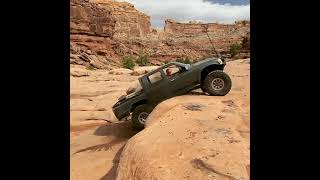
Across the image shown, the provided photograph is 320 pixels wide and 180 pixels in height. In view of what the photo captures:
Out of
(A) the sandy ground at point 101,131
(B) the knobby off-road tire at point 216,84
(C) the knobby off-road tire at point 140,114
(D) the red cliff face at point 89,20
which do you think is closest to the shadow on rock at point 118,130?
(A) the sandy ground at point 101,131

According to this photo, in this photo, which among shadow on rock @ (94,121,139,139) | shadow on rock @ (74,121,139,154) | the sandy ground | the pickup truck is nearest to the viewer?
the sandy ground

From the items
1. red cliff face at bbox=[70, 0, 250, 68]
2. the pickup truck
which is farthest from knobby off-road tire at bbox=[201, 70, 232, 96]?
red cliff face at bbox=[70, 0, 250, 68]

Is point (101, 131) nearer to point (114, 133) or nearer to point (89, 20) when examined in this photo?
point (114, 133)

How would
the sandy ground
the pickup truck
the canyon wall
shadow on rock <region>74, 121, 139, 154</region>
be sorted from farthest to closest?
the canyon wall < the pickup truck < shadow on rock <region>74, 121, 139, 154</region> < the sandy ground

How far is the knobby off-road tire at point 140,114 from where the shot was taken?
955 centimetres

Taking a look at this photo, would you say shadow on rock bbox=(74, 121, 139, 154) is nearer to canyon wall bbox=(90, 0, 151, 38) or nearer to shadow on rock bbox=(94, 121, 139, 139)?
shadow on rock bbox=(94, 121, 139, 139)

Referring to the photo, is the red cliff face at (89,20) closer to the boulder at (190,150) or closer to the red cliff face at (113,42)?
the red cliff face at (113,42)

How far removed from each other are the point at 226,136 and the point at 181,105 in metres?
2.78

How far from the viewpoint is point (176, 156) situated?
4.62 metres

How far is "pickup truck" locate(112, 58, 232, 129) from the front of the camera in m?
9.54

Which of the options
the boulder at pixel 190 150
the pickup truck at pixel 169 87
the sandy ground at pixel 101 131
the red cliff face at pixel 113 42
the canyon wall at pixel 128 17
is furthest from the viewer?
the canyon wall at pixel 128 17
